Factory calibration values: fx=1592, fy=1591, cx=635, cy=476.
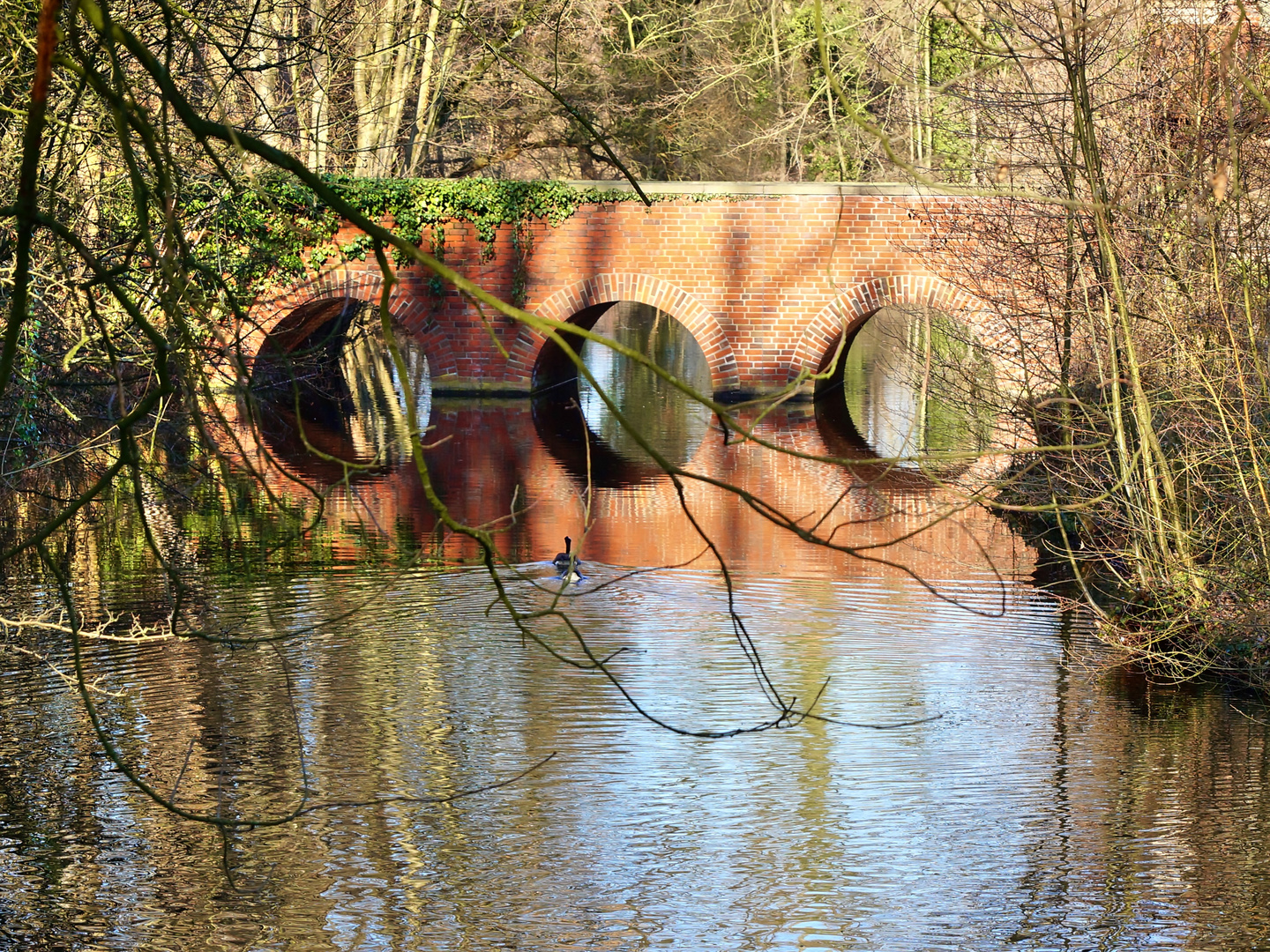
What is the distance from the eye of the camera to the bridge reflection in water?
11414mm

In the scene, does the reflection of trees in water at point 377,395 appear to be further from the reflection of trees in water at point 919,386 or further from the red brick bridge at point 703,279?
the reflection of trees in water at point 919,386

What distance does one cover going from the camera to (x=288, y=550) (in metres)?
11.6

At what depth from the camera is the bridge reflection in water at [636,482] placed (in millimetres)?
11414

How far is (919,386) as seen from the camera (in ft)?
24.6

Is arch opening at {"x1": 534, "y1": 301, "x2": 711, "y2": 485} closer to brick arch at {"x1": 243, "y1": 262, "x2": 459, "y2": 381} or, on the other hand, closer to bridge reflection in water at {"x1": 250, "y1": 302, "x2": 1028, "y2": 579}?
bridge reflection in water at {"x1": 250, "y1": 302, "x2": 1028, "y2": 579}

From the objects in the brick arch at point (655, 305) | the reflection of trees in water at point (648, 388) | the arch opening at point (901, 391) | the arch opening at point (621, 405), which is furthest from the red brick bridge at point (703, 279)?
the reflection of trees in water at point (648, 388)

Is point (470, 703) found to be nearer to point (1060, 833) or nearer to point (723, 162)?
point (1060, 833)

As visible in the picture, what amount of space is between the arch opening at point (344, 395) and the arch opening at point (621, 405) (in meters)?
1.74

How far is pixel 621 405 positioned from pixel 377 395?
16.3 feet

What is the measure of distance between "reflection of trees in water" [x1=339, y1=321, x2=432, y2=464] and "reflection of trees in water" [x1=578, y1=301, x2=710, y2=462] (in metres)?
2.36

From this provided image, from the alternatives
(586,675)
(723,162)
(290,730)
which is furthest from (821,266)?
(290,730)

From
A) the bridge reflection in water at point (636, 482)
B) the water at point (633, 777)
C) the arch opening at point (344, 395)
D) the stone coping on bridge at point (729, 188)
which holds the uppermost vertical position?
the stone coping on bridge at point (729, 188)

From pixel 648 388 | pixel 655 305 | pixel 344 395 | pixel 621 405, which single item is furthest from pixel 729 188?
pixel 344 395

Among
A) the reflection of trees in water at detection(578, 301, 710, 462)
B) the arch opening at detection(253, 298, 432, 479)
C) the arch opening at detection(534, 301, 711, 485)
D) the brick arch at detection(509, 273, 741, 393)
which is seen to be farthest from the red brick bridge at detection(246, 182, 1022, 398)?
the reflection of trees in water at detection(578, 301, 710, 462)
